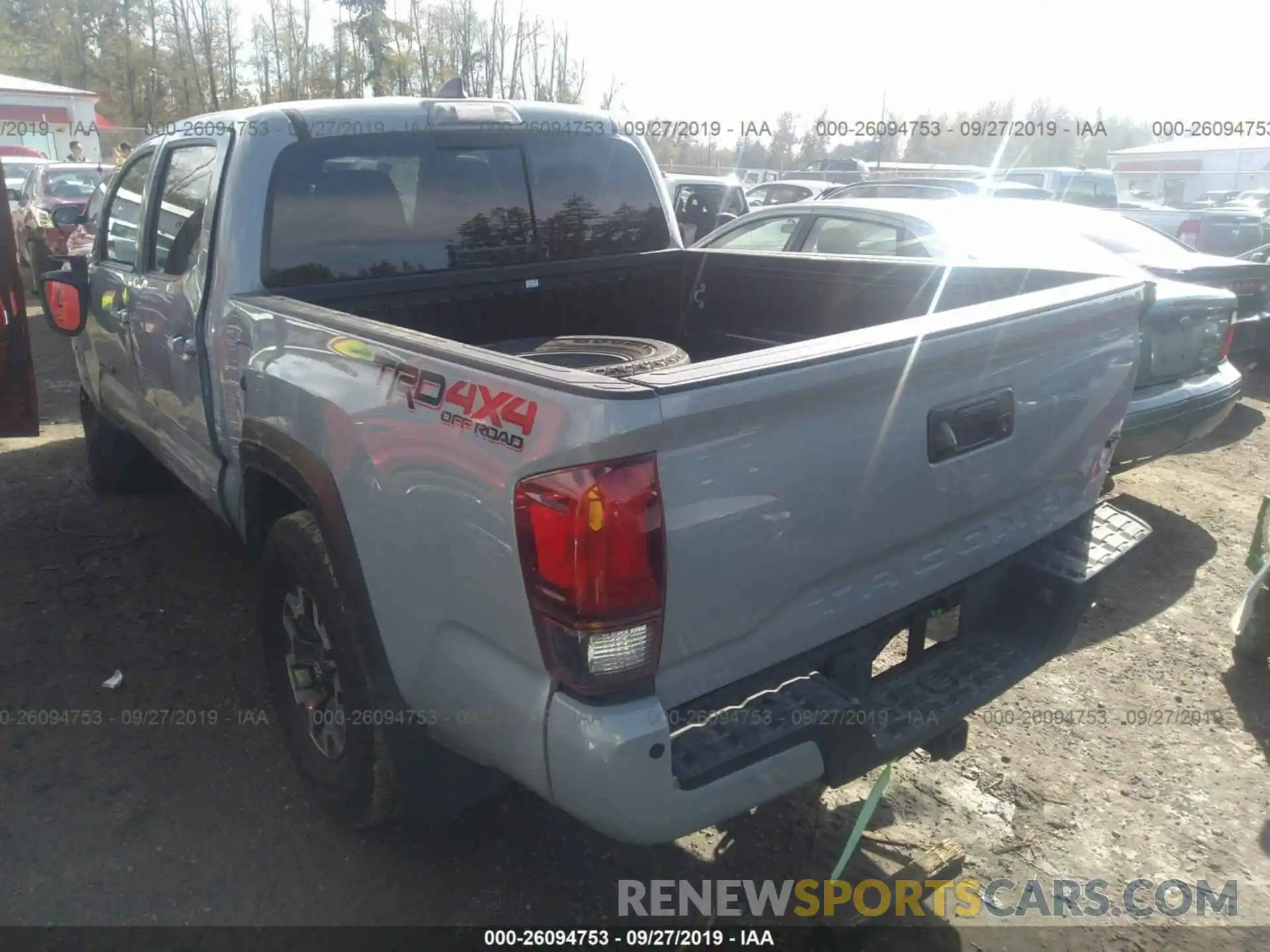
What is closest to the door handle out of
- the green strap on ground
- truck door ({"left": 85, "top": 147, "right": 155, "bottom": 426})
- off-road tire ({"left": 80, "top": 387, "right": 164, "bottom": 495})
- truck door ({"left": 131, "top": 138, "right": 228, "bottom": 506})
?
truck door ({"left": 131, "top": 138, "right": 228, "bottom": 506})

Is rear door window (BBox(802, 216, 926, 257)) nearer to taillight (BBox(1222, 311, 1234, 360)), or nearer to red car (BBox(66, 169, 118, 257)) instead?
taillight (BBox(1222, 311, 1234, 360))

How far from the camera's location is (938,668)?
2.48 meters

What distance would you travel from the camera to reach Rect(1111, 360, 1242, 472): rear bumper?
4727 mm

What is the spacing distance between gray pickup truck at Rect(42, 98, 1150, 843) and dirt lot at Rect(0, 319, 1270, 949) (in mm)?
325

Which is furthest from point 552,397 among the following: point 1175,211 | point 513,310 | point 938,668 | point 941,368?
point 1175,211

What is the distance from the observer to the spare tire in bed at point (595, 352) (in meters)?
2.98

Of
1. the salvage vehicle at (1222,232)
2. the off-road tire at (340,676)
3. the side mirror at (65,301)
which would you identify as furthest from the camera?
the salvage vehicle at (1222,232)

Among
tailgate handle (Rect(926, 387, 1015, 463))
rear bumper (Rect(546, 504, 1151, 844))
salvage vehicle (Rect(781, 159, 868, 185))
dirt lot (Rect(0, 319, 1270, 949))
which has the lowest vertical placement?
dirt lot (Rect(0, 319, 1270, 949))

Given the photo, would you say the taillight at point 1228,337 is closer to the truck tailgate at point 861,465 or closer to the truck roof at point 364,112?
the truck tailgate at point 861,465

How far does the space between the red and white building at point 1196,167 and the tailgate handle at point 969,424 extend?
36.7 m

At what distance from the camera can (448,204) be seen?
3.54 metres

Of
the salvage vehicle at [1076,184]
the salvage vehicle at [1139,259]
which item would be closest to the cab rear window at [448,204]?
the salvage vehicle at [1139,259]

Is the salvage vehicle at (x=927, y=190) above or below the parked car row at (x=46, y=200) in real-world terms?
above

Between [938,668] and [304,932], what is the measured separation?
1.82 metres
